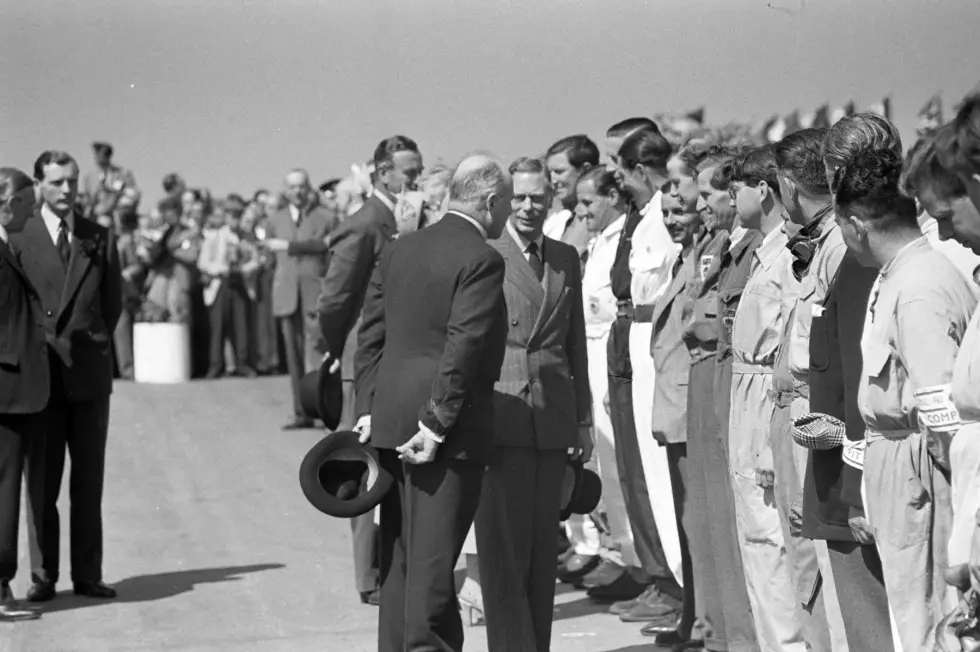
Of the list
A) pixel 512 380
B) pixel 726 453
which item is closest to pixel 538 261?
pixel 512 380

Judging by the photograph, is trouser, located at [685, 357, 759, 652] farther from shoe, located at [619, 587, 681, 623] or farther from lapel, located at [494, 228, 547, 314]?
shoe, located at [619, 587, 681, 623]

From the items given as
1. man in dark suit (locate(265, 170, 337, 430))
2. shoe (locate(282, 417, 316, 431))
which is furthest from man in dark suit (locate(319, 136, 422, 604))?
shoe (locate(282, 417, 316, 431))

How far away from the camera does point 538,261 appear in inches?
279

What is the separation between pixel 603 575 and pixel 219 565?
237cm

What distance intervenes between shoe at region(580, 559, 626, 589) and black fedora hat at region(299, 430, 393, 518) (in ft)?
8.83

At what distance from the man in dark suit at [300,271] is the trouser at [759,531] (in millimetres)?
10344

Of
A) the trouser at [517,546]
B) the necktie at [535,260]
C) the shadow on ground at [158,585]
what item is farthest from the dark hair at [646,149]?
the shadow on ground at [158,585]

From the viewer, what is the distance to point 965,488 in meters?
3.85

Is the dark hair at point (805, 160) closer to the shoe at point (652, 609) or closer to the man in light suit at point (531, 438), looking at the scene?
the man in light suit at point (531, 438)

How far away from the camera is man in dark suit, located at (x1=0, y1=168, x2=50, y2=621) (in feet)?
29.0

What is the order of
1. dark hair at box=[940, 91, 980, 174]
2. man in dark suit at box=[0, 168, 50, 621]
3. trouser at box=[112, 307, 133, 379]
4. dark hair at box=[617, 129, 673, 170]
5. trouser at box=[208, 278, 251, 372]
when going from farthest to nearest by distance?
trouser at box=[112, 307, 133, 379] < trouser at box=[208, 278, 251, 372] < man in dark suit at box=[0, 168, 50, 621] < dark hair at box=[617, 129, 673, 170] < dark hair at box=[940, 91, 980, 174]

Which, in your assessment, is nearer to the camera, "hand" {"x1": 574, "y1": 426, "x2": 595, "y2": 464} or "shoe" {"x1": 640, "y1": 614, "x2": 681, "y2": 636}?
"hand" {"x1": 574, "y1": 426, "x2": 595, "y2": 464}

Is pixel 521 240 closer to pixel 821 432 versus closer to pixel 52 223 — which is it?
pixel 821 432

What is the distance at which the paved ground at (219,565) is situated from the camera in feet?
26.2
